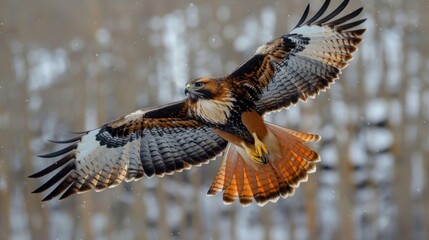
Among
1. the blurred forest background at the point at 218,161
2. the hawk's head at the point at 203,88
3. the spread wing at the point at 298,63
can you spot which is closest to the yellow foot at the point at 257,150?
the spread wing at the point at 298,63

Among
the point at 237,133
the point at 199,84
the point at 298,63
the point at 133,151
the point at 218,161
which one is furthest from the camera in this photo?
the point at 218,161

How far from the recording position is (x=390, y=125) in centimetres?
526

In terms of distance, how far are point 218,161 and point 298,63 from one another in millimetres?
2019

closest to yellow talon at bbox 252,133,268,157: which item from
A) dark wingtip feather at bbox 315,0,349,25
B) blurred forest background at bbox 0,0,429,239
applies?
dark wingtip feather at bbox 315,0,349,25

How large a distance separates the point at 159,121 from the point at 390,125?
2.31 meters

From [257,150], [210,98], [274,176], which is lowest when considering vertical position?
[274,176]

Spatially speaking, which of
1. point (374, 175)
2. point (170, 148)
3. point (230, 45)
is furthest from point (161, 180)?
point (170, 148)

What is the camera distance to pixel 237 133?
3105 millimetres

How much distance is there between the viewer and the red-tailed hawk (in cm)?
305

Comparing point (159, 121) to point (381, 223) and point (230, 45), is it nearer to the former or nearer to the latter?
point (230, 45)

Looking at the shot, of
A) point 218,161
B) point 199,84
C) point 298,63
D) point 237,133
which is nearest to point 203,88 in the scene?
point 199,84

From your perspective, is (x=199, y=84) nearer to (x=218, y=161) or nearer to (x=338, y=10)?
(x=338, y=10)

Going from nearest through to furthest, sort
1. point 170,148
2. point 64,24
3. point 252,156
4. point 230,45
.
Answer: point 252,156 → point 170,148 → point 230,45 → point 64,24

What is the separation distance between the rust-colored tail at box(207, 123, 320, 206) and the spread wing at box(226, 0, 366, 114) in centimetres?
13
